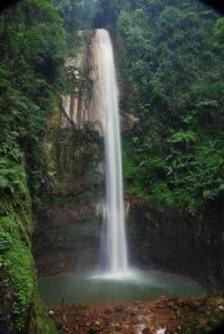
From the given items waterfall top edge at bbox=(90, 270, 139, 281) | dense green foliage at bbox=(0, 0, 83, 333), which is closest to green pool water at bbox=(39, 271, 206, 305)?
waterfall top edge at bbox=(90, 270, 139, 281)

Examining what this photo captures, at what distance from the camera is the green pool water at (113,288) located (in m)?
11.1

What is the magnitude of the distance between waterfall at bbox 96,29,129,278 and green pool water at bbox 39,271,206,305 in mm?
1140

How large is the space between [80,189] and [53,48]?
6.15m

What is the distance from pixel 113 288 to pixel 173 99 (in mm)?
9435

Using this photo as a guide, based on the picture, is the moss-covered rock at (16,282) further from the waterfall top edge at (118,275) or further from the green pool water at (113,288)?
the waterfall top edge at (118,275)

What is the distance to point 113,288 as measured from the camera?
12.2 m

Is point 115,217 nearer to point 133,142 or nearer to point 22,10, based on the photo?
point 133,142

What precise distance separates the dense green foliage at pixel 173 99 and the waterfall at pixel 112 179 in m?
Answer: 0.51

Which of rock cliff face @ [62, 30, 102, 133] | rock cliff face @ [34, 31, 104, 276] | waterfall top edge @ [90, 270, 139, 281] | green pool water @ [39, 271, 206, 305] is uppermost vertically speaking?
rock cliff face @ [62, 30, 102, 133]

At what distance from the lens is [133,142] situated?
1816 cm

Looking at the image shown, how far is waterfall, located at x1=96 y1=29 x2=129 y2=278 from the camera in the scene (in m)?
15.6

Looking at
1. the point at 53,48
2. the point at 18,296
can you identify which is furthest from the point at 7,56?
the point at 18,296

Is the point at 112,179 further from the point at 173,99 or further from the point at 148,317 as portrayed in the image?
the point at 148,317

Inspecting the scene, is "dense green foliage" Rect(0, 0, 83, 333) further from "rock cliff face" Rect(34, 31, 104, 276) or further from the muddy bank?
the muddy bank
